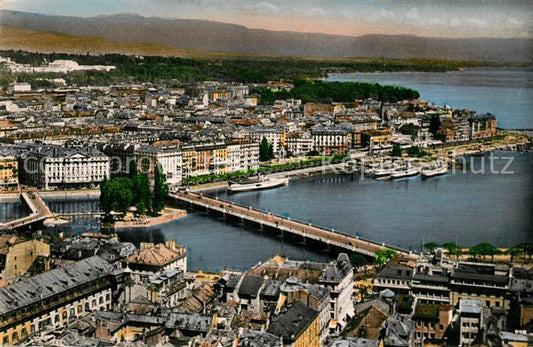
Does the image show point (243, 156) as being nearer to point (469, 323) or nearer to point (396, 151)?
point (396, 151)

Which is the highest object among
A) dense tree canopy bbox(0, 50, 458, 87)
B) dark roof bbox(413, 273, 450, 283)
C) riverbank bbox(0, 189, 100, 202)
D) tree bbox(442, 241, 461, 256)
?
dense tree canopy bbox(0, 50, 458, 87)

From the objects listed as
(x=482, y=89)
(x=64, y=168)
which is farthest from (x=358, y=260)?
(x=482, y=89)

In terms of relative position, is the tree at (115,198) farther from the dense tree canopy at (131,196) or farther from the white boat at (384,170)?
the white boat at (384,170)

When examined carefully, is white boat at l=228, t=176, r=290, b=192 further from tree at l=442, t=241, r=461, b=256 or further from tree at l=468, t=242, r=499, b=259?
tree at l=468, t=242, r=499, b=259

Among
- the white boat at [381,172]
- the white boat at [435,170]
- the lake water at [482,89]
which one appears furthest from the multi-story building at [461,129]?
the white boat at [381,172]

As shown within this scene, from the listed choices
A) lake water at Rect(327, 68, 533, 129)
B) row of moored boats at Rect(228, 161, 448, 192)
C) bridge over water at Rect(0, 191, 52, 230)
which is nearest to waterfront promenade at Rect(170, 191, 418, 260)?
row of moored boats at Rect(228, 161, 448, 192)

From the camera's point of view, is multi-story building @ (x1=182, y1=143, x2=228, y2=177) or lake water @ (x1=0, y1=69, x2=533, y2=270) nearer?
lake water @ (x1=0, y1=69, x2=533, y2=270)
